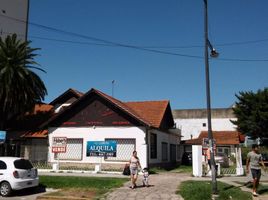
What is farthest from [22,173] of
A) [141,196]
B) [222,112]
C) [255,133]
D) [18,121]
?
[222,112]

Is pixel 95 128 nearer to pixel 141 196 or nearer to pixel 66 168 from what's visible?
pixel 66 168

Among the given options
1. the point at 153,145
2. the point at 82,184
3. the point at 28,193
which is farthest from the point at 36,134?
the point at 28,193

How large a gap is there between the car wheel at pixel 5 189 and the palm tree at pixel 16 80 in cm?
1630

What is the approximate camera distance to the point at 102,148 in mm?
27094

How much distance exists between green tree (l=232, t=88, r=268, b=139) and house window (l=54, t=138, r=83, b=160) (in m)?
24.7

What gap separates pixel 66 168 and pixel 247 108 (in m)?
28.0

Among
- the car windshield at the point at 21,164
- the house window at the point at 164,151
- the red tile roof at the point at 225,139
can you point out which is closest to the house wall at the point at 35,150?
the house window at the point at 164,151

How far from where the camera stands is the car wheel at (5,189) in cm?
1583

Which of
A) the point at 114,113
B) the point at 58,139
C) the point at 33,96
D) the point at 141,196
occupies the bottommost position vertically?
the point at 141,196

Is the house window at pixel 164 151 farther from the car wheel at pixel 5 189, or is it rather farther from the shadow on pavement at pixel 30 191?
the car wheel at pixel 5 189

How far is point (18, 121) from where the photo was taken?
1363 inches

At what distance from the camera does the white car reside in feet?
51.9

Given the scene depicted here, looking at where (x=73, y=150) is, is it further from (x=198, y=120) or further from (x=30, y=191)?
(x=198, y=120)

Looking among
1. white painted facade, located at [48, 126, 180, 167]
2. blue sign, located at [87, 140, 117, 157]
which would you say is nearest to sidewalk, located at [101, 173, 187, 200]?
white painted facade, located at [48, 126, 180, 167]
